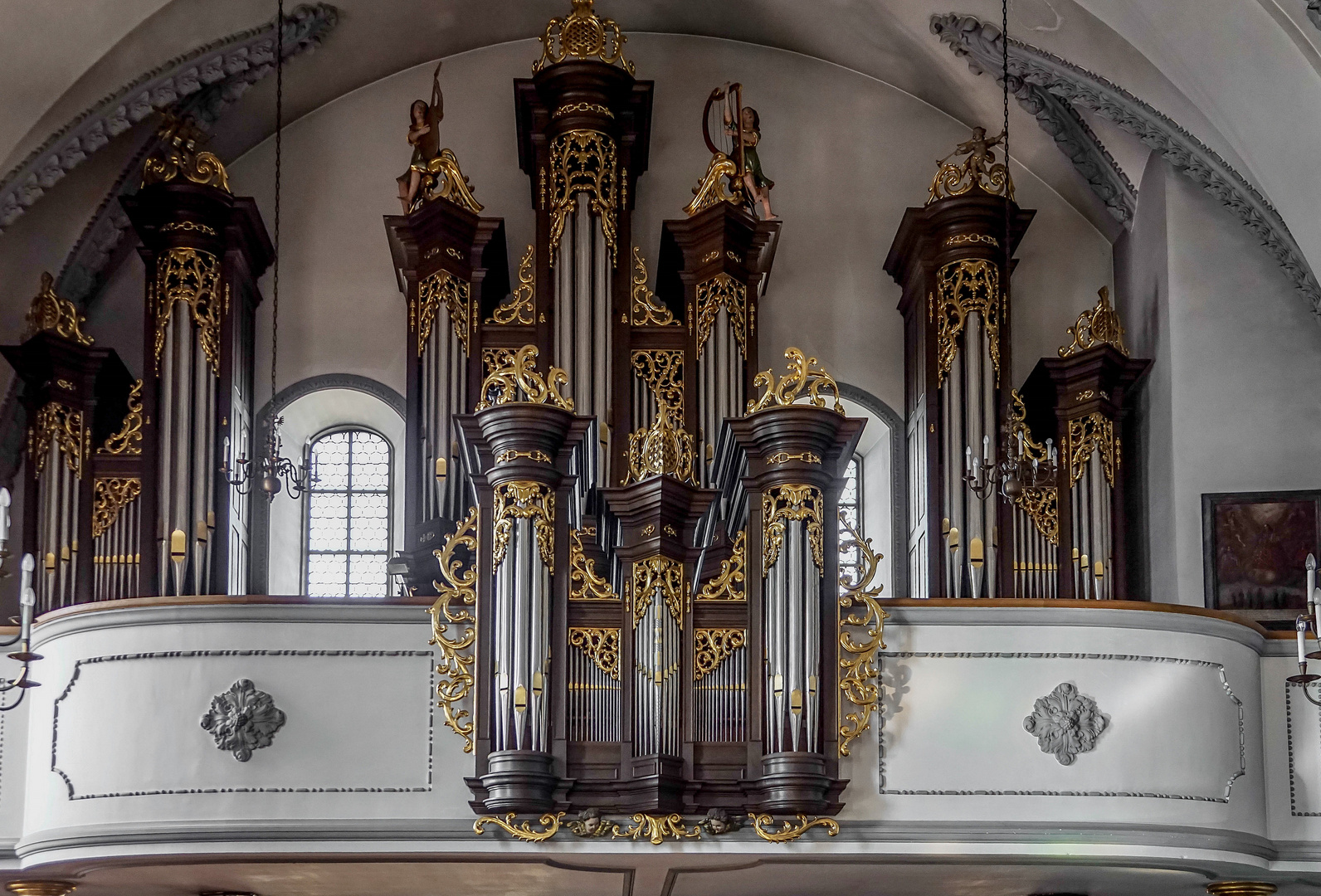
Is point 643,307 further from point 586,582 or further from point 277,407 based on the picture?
point 586,582

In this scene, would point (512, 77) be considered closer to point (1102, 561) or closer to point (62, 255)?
point (62, 255)

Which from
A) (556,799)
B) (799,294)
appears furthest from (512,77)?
(556,799)

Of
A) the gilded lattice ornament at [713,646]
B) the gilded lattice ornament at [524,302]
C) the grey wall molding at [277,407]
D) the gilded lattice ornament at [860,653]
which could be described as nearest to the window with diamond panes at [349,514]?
the grey wall molding at [277,407]

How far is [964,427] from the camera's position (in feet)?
51.4

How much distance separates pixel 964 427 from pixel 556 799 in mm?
4968

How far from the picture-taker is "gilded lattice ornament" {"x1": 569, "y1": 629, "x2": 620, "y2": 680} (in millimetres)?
12469

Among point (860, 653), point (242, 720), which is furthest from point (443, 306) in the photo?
point (860, 653)

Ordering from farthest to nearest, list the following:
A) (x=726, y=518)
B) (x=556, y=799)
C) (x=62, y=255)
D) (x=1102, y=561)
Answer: (x=62, y=255), (x=1102, y=561), (x=726, y=518), (x=556, y=799)

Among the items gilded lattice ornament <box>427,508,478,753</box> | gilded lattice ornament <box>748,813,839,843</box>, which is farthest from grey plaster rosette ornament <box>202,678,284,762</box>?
gilded lattice ornament <box>748,813,839,843</box>

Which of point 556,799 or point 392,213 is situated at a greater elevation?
point 392,213

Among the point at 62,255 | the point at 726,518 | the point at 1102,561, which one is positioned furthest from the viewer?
the point at 62,255

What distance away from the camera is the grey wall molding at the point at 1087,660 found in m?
12.6

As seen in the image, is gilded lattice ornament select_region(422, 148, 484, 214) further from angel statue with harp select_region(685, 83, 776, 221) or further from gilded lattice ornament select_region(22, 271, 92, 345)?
gilded lattice ornament select_region(22, 271, 92, 345)

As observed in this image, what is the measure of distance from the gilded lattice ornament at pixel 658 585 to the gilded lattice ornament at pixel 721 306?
3558mm
